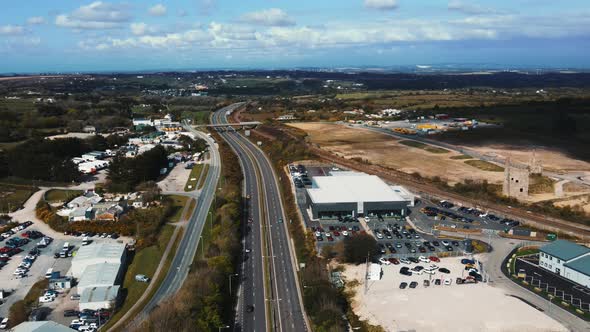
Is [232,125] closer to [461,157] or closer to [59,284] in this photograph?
[461,157]

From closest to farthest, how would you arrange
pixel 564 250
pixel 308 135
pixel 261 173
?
pixel 564 250 → pixel 261 173 → pixel 308 135

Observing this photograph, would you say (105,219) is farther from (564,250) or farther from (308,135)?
(308,135)

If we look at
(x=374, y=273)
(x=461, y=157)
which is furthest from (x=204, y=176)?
(x=461, y=157)

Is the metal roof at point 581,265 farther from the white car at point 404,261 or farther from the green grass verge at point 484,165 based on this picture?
the green grass verge at point 484,165

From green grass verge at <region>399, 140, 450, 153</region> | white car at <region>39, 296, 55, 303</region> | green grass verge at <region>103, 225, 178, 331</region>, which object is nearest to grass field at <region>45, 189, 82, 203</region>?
green grass verge at <region>103, 225, 178, 331</region>

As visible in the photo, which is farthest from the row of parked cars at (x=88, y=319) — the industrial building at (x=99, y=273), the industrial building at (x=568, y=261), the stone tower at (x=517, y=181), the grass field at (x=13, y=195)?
the stone tower at (x=517, y=181)

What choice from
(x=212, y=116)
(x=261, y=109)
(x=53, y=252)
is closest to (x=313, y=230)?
(x=53, y=252)
